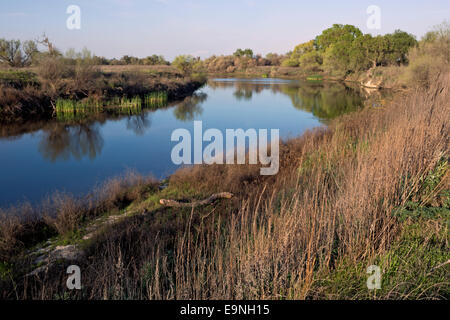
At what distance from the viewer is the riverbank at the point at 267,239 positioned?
2777mm

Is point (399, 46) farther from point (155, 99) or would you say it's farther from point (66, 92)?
point (66, 92)

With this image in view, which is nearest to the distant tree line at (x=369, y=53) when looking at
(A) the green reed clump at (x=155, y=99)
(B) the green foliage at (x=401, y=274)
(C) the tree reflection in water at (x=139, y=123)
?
(A) the green reed clump at (x=155, y=99)

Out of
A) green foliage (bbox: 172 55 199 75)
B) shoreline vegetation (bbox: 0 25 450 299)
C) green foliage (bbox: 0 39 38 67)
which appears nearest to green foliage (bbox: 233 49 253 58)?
green foliage (bbox: 172 55 199 75)

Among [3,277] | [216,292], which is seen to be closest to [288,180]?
[216,292]

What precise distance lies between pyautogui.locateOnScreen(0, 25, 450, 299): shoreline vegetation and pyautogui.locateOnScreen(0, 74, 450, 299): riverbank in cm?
2

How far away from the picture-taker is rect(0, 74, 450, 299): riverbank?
9.11 ft

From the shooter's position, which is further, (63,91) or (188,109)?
(188,109)

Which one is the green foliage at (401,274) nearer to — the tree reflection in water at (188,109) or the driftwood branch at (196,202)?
the driftwood branch at (196,202)

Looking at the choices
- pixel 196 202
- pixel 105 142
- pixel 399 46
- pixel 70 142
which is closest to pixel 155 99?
pixel 105 142

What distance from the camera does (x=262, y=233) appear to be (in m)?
2.81

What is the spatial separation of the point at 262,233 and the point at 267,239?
22cm

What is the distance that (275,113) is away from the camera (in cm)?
2308

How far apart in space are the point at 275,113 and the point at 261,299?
21.4 meters

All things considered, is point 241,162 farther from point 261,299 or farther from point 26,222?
point 261,299
